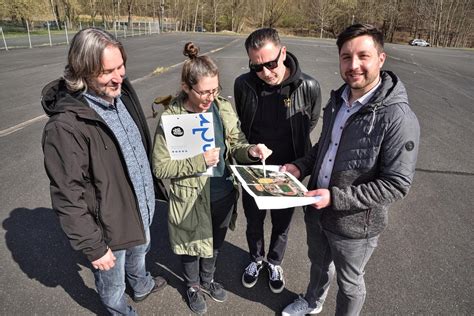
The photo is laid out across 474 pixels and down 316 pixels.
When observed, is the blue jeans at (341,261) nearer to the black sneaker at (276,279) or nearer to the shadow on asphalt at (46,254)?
the black sneaker at (276,279)

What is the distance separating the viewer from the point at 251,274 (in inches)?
109

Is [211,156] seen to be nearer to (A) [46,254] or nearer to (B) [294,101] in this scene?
(B) [294,101]

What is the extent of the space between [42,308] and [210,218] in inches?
61.5

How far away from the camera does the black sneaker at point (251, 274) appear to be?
9.00 ft

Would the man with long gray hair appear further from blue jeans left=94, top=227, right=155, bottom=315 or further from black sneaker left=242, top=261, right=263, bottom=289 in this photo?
black sneaker left=242, top=261, right=263, bottom=289

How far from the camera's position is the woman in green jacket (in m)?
1.90

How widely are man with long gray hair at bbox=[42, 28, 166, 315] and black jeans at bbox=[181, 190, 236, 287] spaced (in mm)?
504

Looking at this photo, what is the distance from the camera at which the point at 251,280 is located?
2752mm

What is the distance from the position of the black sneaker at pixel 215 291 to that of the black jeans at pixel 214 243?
0.04 meters

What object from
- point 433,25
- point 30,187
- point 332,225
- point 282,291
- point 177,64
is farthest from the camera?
point 433,25

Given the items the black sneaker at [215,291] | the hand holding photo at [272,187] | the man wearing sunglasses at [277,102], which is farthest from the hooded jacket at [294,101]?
the black sneaker at [215,291]

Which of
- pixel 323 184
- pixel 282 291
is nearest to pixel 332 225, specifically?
pixel 323 184

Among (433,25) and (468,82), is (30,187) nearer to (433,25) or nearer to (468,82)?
(468,82)

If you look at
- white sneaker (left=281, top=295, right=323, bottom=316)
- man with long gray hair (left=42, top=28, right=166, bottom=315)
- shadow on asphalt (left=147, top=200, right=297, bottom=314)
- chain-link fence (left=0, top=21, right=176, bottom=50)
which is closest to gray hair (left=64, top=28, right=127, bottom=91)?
man with long gray hair (left=42, top=28, right=166, bottom=315)
